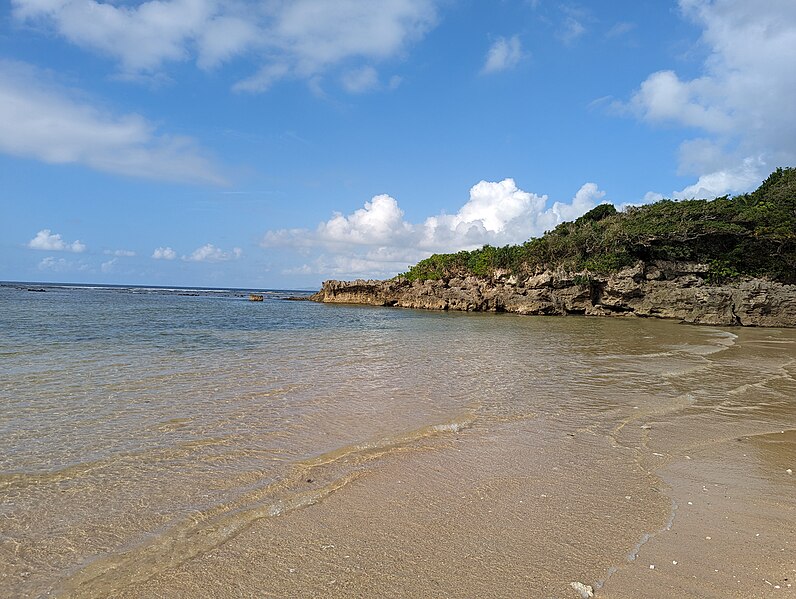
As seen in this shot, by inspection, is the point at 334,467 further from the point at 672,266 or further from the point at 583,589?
the point at 672,266

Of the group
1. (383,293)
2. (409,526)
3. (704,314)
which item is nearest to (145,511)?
(409,526)

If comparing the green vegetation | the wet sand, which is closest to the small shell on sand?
the wet sand

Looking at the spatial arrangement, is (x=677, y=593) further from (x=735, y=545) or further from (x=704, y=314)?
(x=704, y=314)

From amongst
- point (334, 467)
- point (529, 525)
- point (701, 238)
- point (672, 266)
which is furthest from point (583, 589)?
point (701, 238)

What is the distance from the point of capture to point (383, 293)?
2389 inches

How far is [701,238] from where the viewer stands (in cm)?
4019

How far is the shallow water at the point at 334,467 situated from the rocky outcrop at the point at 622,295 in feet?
76.0

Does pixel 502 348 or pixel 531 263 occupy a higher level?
pixel 531 263

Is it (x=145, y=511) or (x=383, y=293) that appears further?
(x=383, y=293)

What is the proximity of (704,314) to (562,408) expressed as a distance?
101 ft

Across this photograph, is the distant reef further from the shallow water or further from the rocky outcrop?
the shallow water

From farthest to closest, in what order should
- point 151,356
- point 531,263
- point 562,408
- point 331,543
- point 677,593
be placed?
point 531,263, point 151,356, point 562,408, point 331,543, point 677,593

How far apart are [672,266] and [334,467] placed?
138ft

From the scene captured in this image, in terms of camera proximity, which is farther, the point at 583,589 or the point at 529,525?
the point at 529,525
